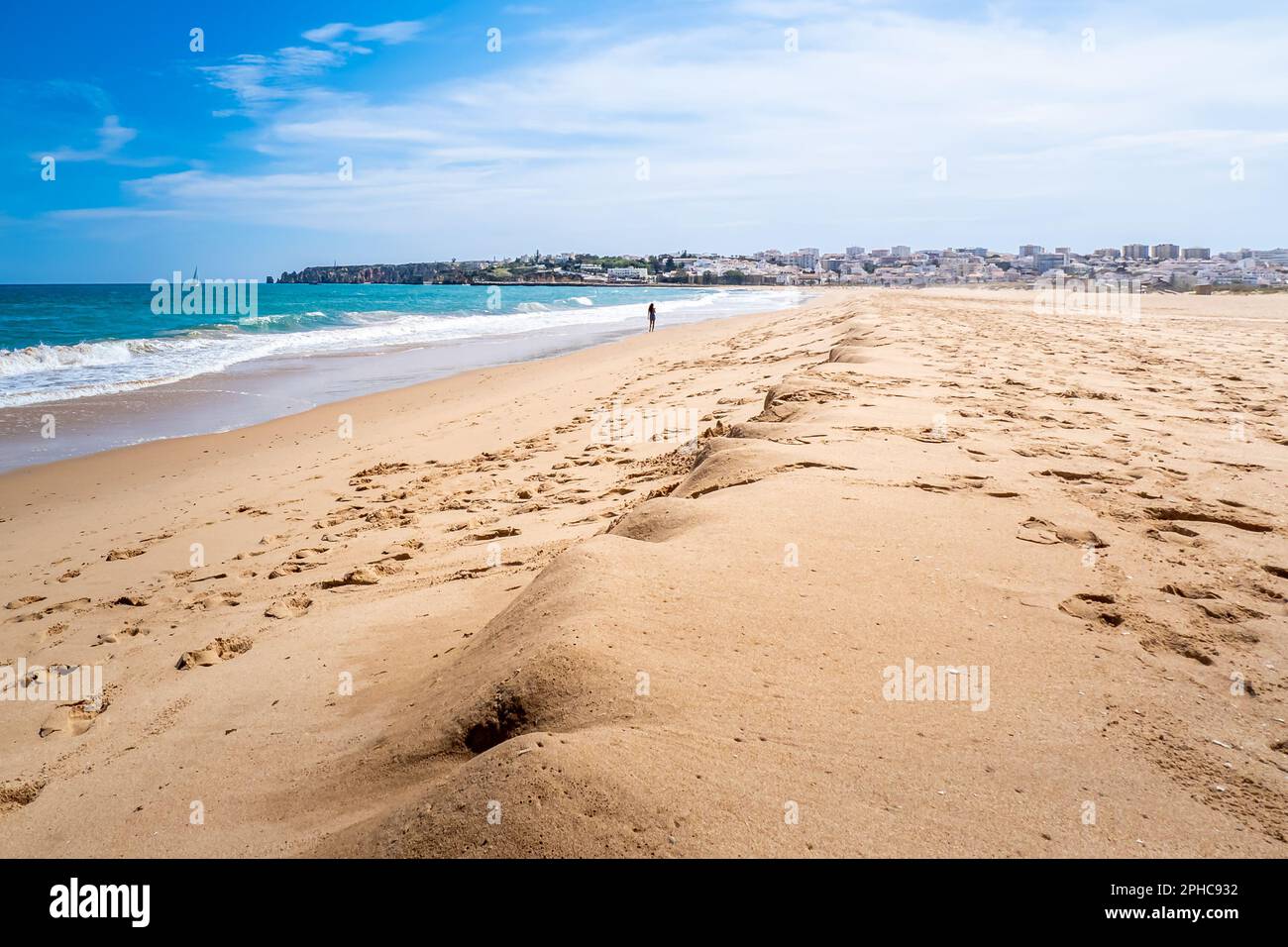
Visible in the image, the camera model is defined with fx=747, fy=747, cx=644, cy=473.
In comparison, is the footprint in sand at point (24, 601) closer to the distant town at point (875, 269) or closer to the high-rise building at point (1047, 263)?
the distant town at point (875, 269)

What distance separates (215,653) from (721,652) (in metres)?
3.26

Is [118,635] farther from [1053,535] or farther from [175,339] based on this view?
[175,339]

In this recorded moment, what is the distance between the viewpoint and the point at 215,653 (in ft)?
14.5

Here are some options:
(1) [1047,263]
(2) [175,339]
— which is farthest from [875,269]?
(2) [175,339]

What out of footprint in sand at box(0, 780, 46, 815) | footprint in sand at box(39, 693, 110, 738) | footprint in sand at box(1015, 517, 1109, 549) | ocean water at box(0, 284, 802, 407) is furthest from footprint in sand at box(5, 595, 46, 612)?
ocean water at box(0, 284, 802, 407)

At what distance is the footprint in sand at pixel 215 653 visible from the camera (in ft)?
14.3

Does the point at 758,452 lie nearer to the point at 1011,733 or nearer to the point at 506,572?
the point at 506,572

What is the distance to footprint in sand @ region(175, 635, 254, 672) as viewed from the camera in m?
4.36

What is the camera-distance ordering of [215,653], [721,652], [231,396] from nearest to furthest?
[721,652], [215,653], [231,396]

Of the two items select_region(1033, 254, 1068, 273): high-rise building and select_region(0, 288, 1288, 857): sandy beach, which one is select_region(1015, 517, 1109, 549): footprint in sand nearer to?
select_region(0, 288, 1288, 857): sandy beach

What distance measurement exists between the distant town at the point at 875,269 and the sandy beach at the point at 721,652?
47664 millimetres

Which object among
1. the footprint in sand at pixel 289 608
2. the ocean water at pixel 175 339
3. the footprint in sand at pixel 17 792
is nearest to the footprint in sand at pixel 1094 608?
the footprint in sand at pixel 289 608
